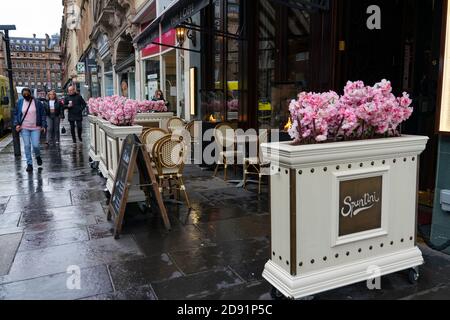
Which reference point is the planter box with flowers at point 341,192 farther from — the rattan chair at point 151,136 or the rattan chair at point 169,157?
the rattan chair at point 151,136

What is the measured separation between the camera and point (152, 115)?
34.2 ft

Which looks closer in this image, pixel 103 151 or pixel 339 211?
pixel 339 211

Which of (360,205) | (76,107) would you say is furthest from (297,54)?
(76,107)

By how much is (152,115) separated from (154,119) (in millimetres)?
105

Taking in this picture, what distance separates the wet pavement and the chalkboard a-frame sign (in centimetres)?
22

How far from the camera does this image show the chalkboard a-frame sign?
4.88 metres

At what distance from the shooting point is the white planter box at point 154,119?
33.4 ft

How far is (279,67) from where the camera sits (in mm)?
7863

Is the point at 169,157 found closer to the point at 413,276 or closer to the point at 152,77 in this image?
the point at 413,276

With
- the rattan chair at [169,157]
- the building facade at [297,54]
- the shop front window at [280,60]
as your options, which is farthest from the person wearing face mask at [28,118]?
the shop front window at [280,60]

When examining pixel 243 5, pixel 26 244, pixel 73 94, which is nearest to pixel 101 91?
pixel 73 94

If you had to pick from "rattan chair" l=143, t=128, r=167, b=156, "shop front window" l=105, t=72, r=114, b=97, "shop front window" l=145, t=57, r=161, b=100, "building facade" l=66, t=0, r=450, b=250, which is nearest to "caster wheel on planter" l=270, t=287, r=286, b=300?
"building facade" l=66, t=0, r=450, b=250

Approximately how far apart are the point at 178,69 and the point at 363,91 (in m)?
11.0
